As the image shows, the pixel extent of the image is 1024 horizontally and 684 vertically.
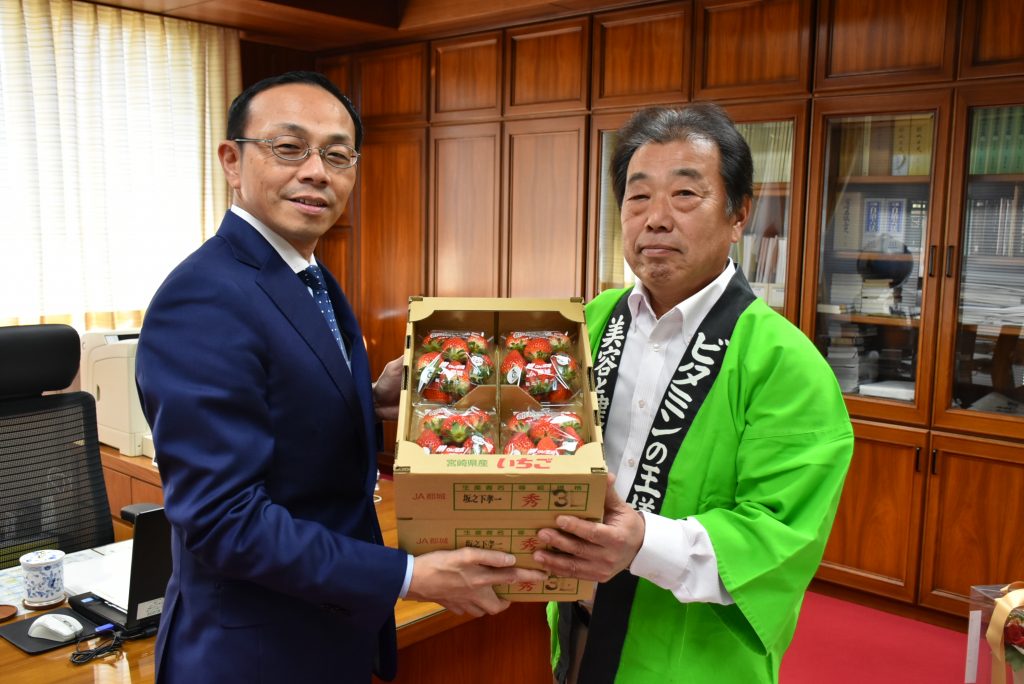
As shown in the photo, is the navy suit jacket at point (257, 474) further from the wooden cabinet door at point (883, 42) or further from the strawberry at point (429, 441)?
the wooden cabinet door at point (883, 42)

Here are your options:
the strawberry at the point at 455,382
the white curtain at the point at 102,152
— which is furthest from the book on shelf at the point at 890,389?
the white curtain at the point at 102,152

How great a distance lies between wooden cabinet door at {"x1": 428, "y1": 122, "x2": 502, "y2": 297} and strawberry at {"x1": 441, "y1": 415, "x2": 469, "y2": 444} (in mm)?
3295

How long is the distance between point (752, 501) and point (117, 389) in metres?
2.54

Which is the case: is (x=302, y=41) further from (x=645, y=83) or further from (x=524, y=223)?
(x=645, y=83)

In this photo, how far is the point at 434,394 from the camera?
Result: 1439 millimetres

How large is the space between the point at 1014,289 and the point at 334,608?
295 cm

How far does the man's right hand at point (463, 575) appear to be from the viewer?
49.2 inches

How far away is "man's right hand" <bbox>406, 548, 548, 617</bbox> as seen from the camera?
125 cm

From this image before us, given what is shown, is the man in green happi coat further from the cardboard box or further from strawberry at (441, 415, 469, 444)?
strawberry at (441, 415, 469, 444)

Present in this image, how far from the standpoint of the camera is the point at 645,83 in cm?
393

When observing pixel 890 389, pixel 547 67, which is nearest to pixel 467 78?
pixel 547 67

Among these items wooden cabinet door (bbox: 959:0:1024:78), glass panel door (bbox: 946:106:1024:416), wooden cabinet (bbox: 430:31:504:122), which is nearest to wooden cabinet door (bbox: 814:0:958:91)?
wooden cabinet door (bbox: 959:0:1024:78)

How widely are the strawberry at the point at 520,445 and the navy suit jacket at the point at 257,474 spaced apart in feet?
0.75

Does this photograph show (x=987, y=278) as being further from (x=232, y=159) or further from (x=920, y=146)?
(x=232, y=159)
